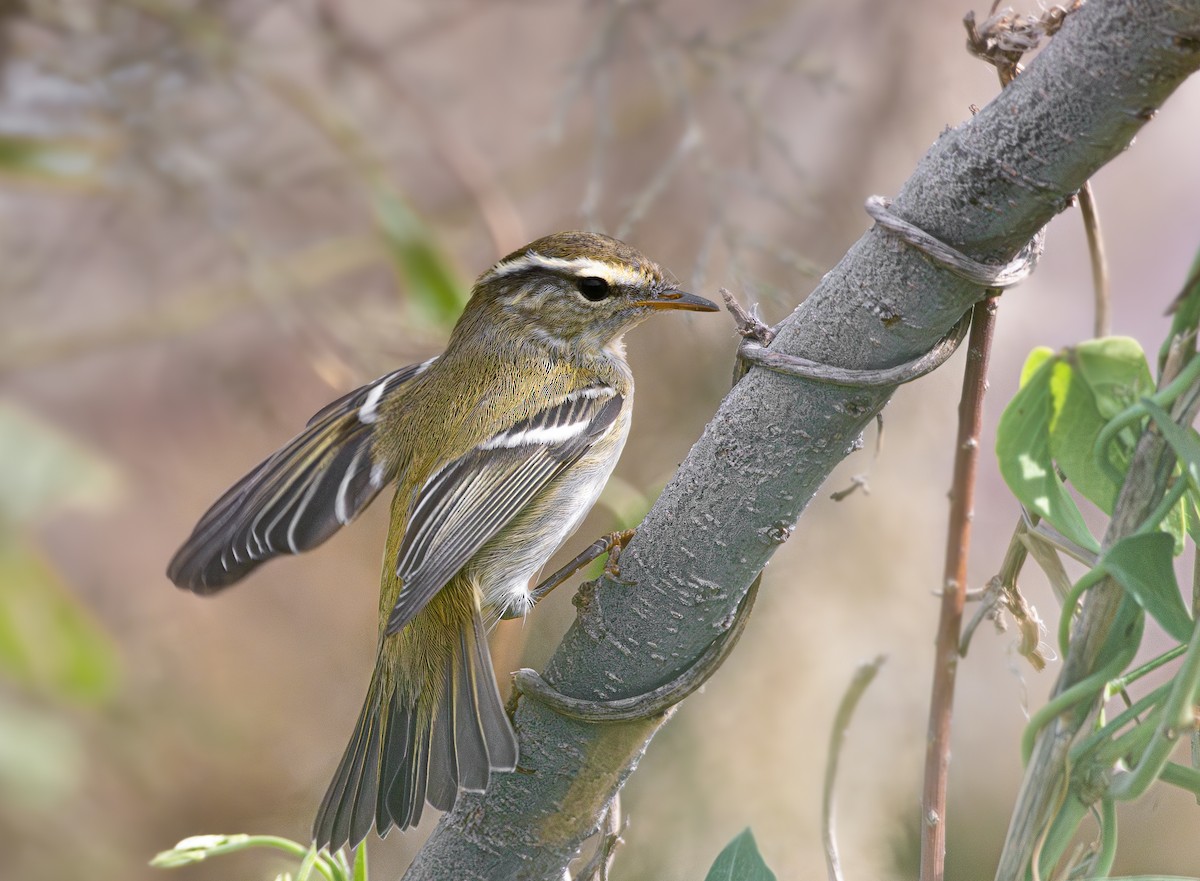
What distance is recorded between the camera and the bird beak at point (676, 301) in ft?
5.37

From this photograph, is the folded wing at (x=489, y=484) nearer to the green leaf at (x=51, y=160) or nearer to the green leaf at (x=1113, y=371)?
the green leaf at (x=1113, y=371)

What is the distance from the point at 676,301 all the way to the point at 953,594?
0.76m

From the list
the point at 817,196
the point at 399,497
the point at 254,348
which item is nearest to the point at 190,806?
the point at 254,348

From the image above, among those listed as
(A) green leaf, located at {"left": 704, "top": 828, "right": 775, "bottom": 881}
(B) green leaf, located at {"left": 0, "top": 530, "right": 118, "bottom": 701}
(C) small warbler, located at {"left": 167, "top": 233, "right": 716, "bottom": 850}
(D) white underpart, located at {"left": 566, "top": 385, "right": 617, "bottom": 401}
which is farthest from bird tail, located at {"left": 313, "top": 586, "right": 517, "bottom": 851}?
(B) green leaf, located at {"left": 0, "top": 530, "right": 118, "bottom": 701}

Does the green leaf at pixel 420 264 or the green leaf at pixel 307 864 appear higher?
the green leaf at pixel 420 264

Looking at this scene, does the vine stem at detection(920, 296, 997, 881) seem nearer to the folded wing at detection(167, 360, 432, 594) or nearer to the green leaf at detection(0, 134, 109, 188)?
the folded wing at detection(167, 360, 432, 594)

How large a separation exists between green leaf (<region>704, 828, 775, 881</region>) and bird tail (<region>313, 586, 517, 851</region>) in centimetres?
22

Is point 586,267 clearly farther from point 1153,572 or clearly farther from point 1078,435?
point 1153,572

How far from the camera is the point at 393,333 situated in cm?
264

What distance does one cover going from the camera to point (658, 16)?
8.20ft

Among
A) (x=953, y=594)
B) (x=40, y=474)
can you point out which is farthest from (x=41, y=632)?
(x=953, y=594)

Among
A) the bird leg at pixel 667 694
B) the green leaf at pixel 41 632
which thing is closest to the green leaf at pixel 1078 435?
the bird leg at pixel 667 694

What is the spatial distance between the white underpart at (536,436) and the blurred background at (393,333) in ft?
1.07

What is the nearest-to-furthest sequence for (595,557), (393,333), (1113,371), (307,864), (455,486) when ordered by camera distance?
(1113,371) < (307,864) < (595,557) < (455,486) < (393,333)
